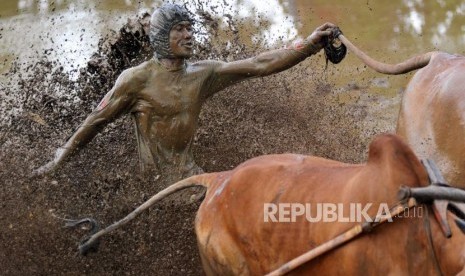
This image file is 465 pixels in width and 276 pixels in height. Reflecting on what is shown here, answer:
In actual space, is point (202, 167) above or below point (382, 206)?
below

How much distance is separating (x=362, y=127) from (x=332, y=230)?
170 inches

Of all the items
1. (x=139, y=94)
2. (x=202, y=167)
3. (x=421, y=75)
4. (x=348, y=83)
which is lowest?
(x=348, y=83)

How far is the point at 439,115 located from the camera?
170 inches

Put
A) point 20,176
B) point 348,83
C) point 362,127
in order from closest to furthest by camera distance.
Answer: point 20,176 < point 362,127 < point 348,83

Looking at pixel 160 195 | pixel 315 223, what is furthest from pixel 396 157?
pixel 160 195

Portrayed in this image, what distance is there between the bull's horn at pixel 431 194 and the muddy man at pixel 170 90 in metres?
2.03

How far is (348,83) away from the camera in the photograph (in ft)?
27.8

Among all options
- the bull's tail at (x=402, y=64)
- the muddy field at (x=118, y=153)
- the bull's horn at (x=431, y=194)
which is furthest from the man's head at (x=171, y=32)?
the bull's horn at (x=431, y=194)

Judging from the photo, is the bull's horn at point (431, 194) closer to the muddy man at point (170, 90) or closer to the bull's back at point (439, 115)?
the bull's back at point (439, 115)

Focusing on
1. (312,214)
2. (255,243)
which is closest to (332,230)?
(312,214)

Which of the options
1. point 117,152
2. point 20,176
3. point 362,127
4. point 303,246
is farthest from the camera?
point 362,127

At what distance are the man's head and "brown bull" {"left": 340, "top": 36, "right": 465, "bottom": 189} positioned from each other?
820 mm

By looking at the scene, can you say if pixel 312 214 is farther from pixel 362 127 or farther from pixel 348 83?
pixel 348 83

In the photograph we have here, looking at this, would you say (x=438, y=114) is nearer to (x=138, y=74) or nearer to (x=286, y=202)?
(x=286, y=202)
